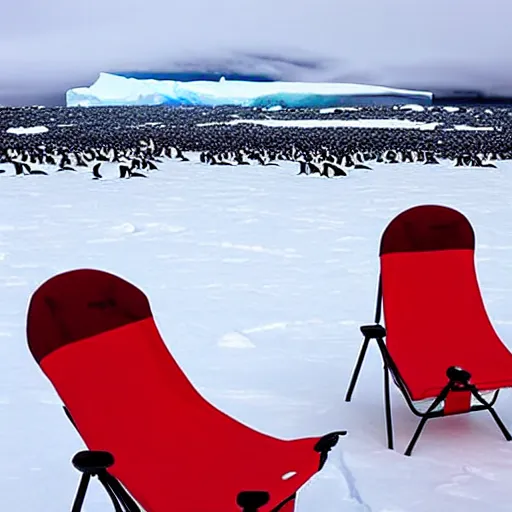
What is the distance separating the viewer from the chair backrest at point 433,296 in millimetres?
3398

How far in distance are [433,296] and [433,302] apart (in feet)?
0.09

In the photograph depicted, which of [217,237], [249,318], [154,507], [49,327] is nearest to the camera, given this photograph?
[154,507]

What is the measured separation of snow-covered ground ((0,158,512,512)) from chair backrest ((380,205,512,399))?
281 mm

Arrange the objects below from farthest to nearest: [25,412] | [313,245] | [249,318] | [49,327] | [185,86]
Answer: [185,86], [313,245], [249,318], [25,412], [49,327]

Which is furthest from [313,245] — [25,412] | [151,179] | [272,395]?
[151,179]

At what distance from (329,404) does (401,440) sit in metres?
0.50

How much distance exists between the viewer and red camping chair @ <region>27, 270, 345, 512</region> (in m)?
2.35

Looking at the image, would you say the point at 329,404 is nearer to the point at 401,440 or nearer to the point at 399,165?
the point at 401,440

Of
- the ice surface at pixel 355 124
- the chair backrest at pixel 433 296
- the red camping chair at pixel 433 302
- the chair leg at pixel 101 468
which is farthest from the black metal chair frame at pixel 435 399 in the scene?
the ice surface at pixel 355 124

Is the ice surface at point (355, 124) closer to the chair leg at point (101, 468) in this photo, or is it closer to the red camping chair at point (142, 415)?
the red camping chair at point (142, 415)

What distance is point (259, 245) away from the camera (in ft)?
25.1

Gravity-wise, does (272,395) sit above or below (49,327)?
below

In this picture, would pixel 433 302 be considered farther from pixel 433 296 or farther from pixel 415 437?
pixel 415 437

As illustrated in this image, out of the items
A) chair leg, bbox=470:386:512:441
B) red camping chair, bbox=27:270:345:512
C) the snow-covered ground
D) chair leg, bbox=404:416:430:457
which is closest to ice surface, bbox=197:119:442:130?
the snow-covered ground
